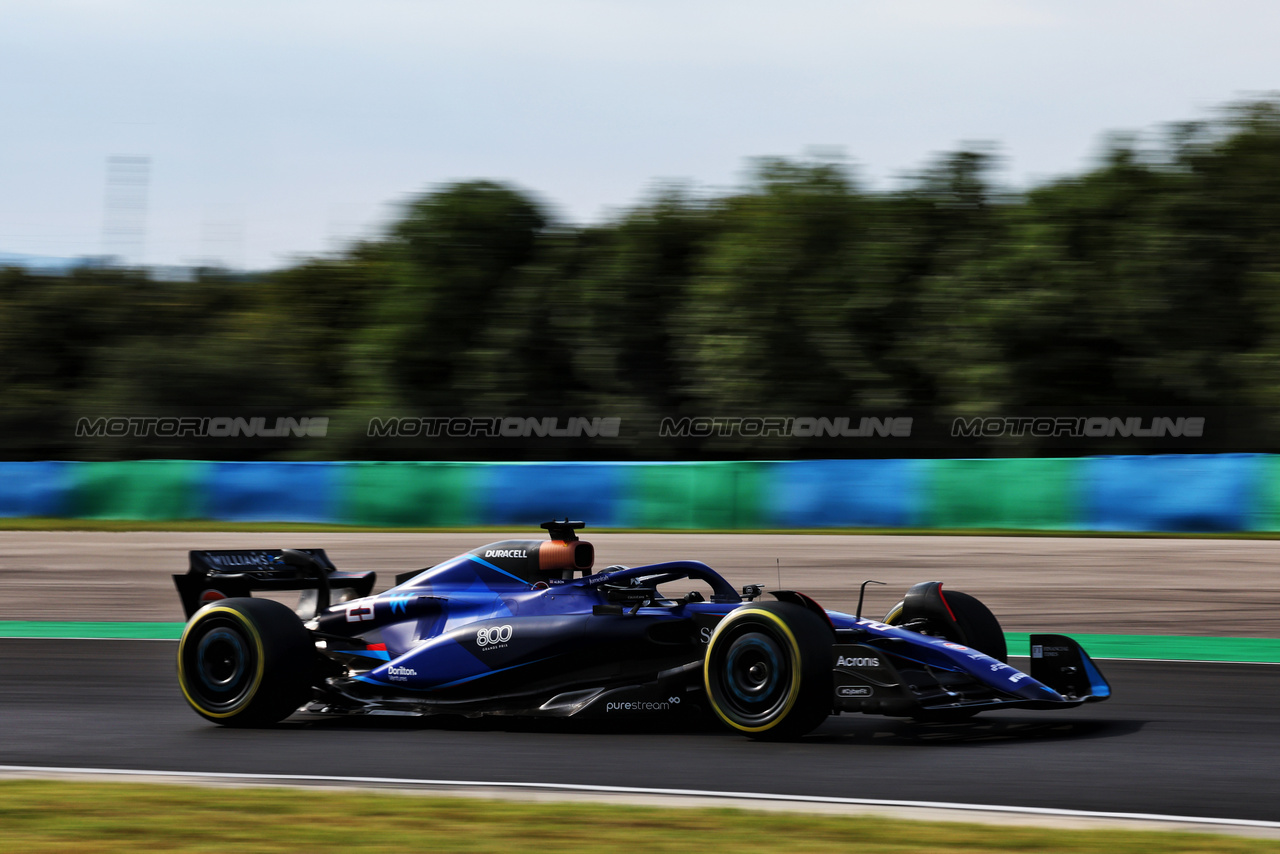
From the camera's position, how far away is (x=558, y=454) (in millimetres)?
27172

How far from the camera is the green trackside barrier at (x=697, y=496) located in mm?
17672

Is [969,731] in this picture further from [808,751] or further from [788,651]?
[788,651]

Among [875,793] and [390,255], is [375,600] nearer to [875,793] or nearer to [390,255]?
[875,793]

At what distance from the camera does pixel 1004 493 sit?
1688cm

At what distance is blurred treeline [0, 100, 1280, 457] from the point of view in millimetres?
23906

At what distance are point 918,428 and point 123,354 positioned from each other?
52.4 feet

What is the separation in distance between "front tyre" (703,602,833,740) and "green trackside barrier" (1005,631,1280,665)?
14.9 ft

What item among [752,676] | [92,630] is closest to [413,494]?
[92,630]

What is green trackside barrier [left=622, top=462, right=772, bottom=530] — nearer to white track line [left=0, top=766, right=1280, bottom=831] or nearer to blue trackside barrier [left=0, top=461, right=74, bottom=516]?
blue trackside barrier [left=0, top=461, right=74, bottom=516]

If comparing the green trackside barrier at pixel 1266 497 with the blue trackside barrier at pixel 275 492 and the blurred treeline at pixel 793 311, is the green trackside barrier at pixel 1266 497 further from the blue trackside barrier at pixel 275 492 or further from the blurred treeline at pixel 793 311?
the blue trackside barrier at pixel 275 492

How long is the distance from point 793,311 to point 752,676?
20.0 m

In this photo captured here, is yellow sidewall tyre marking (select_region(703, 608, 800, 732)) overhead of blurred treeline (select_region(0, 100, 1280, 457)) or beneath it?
beneath

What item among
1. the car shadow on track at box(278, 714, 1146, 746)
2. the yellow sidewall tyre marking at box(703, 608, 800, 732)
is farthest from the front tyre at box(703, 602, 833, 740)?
the car shadow on track at box(278, 714, 1146, 746)

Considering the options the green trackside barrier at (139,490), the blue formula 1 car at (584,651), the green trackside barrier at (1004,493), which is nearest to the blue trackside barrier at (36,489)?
the green trackside barrier at (139,490)
